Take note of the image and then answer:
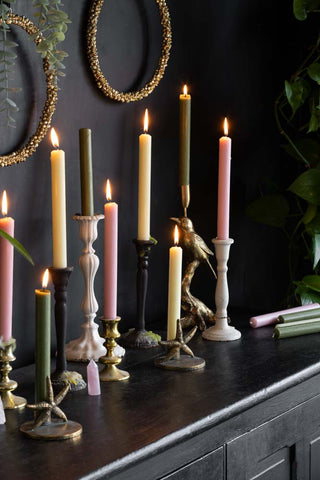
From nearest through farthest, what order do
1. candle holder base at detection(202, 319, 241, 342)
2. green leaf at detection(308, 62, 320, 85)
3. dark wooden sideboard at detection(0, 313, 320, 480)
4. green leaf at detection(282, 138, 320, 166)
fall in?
dark wooden sideboard at detection(0, 313, 320, 480), candle holder base at detection(202, 319, 241, 342), green leaf at detection(308, 62, 320, 85), green leaf at detection(282, 138, 320, 166)

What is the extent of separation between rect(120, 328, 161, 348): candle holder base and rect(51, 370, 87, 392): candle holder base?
10.9 inches

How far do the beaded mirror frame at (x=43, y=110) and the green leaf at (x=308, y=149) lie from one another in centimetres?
79

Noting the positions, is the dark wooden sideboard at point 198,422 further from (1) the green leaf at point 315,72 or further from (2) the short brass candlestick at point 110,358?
(1) the green leaf at point 315,72

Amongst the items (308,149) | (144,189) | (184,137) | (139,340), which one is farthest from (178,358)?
(308,149)

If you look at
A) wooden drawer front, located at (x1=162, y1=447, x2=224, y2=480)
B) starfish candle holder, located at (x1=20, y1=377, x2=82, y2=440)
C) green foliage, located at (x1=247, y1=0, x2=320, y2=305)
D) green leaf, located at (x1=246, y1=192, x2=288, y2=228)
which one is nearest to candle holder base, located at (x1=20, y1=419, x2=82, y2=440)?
starfish candle holder, located at (x1=20, y1=377, x2=82, y2=440)

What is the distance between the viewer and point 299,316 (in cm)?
171

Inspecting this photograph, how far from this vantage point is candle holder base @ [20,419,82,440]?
106 cm

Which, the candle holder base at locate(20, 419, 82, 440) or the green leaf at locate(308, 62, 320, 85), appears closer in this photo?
the candle holder base at locate(20, 419, 82, 440)

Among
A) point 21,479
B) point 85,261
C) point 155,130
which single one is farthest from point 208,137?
point 21,479

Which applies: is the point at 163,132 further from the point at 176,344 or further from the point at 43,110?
the point at 176,344

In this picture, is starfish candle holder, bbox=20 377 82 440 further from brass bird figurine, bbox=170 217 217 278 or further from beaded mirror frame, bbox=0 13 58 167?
brass bird figurine, bbox=170 217 217 278

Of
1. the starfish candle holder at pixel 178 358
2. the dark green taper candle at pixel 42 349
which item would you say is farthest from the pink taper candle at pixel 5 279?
the starfish candle holder at pixel 178 358

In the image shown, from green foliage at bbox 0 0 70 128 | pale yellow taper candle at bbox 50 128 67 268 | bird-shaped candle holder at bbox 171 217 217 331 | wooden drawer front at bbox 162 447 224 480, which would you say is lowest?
wooden drawer front at bbox 162 447 224 480

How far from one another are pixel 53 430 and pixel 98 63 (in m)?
0.82
